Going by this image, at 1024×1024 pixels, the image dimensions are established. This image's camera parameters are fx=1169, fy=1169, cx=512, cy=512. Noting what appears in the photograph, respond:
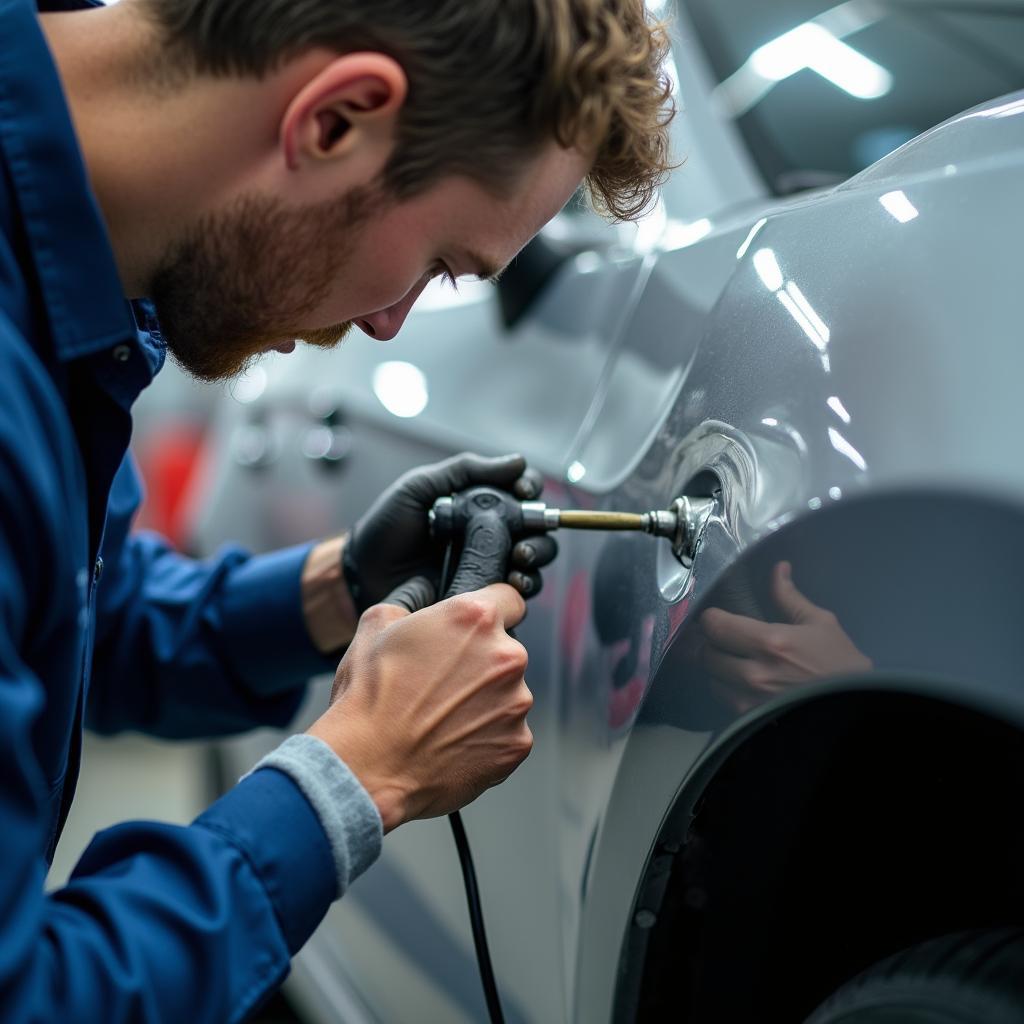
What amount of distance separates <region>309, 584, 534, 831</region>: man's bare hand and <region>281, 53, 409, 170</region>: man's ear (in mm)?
321

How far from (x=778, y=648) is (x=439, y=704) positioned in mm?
290

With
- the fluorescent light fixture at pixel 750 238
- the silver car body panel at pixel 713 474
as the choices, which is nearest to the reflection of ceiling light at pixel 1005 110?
the silver car body panel at pixel 713 474

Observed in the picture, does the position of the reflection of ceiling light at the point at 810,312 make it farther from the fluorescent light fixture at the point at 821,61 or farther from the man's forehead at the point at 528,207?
the fluorescent light fixture at the point at 821,61

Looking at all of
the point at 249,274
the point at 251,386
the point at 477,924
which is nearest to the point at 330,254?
the point at 249,274

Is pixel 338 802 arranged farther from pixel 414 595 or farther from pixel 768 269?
pixel 768 269

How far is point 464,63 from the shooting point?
78 cm

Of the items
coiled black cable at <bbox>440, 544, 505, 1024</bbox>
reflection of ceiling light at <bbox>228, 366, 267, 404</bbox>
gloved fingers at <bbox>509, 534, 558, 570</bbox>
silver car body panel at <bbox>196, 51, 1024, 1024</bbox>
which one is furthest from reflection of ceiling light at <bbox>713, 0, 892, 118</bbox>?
reflection of ceiling light at <bbox>228, 366, 267, 404</bbox>

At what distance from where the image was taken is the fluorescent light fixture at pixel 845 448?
56cm

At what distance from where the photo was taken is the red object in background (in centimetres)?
320

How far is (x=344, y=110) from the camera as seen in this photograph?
Answer: 757 mm

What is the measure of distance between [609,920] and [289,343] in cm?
51

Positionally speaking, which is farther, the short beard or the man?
the short beard

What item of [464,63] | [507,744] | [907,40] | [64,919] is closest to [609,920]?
[507,744]

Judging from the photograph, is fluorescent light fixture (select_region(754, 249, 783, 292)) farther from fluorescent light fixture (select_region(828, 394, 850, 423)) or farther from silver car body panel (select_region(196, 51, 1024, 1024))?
fluorescent light fixture (select_region(828, 394, 850, 423))
